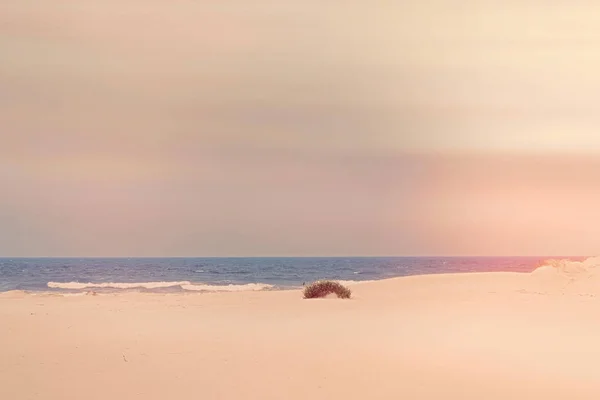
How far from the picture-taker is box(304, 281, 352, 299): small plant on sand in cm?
2344

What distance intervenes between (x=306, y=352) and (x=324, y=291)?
1195 centimetres

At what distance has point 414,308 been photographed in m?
18.9

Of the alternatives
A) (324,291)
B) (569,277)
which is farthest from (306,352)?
(569,277)

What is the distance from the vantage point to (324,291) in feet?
77.4

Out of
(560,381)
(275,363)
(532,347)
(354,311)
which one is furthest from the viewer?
(354,311)

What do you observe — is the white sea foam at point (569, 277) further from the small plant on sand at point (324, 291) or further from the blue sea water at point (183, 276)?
the blue sea water at point (183, 276)

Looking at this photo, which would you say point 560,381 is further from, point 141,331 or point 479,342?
point 141,331

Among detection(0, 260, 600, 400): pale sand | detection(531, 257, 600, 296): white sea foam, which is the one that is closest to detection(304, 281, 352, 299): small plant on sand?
detection(0, 260, 600, 400): pale sand

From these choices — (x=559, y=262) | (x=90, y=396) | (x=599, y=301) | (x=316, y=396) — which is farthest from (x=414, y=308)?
(x=559, y=262)

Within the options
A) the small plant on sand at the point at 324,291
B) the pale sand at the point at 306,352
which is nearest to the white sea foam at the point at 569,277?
the pale sand at the point at 306,352

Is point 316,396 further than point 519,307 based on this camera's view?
No

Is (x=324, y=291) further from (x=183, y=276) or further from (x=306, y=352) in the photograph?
(x=183, y=276)

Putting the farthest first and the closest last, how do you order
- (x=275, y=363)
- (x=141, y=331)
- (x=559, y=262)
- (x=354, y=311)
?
(x=559, y=262) < (x=354, y=311) < (x=141, y=331) < (x=275, y=363)

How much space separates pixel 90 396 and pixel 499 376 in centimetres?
632
